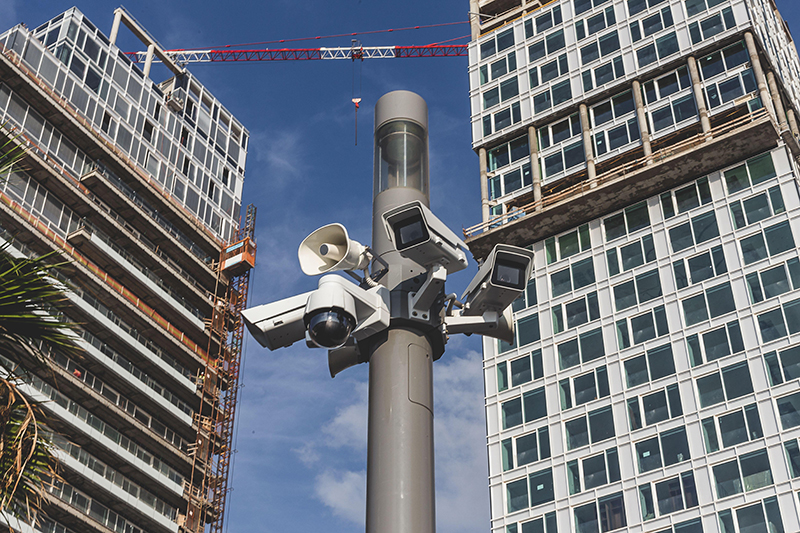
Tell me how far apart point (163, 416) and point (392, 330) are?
8040 cm

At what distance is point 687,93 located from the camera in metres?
71.5

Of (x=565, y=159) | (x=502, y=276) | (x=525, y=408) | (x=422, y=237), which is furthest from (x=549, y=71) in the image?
(x=422, y=237)

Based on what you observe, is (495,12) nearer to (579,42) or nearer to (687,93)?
(579,42)

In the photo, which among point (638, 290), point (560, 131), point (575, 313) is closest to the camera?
point (638, 290)

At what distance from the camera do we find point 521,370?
2628 inches

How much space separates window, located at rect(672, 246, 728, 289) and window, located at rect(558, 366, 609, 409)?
7.82m

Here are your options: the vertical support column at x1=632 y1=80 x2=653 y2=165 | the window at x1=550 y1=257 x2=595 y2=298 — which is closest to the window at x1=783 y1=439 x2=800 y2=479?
the window at x1=550 y1=257 x2=595 y2=298

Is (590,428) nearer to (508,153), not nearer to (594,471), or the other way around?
(594,471)

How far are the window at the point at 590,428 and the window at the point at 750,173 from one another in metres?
17.8

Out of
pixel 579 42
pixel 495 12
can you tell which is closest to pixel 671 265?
pixel 579 42

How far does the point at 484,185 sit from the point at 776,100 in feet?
74.4

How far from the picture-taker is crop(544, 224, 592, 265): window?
7044cm

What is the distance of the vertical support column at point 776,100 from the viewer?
68125mm

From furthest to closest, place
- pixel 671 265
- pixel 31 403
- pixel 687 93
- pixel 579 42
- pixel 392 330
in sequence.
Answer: pixel 579 42 < pixel 687 93 < pixel 671 265 < pixel 31 403 < pixel 392 330
